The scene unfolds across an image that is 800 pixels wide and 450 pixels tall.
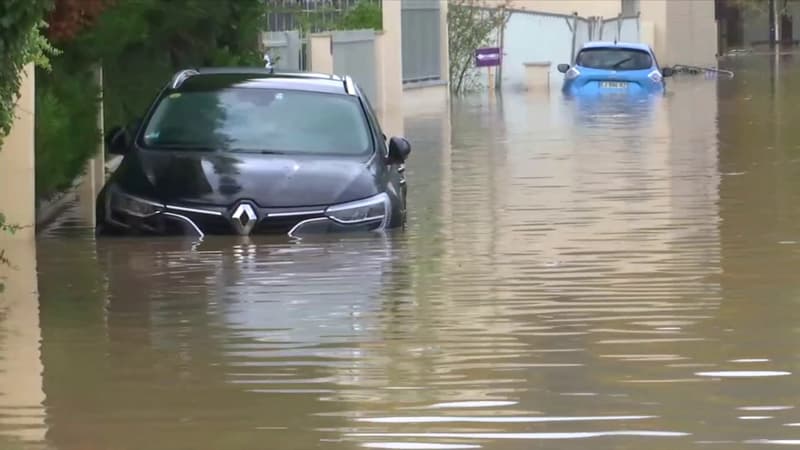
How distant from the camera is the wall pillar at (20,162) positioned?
38.2 ft

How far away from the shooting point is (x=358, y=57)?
31.4m

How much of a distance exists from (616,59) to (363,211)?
24.4 metres

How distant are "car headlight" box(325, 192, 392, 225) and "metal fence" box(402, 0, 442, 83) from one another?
23741 mm

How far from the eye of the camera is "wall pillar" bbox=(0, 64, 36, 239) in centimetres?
1164

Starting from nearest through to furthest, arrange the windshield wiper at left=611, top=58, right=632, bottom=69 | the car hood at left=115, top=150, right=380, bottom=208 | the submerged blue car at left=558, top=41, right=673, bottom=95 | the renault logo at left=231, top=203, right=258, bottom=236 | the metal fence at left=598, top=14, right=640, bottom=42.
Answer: the renault logo at left=231, top=203, right=258, bottom=236
the car hood at left=115, top=150, right=380, bottom=208
the submerged blue car at left=558, top=41, right=673, bottom=95
the windshield wiper at left=611, top=58, right=632, bottom=69
the metal fence at left=598, top=14, right=640, bottom=42

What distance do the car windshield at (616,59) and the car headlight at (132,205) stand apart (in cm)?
2417

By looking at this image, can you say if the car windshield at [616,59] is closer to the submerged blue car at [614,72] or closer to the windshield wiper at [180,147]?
the submerged blue car at [614,72]

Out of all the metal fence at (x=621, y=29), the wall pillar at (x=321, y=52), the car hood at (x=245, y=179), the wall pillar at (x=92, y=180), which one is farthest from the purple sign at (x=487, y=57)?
the car hood at (x=245, y=179)

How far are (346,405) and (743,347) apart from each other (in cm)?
212

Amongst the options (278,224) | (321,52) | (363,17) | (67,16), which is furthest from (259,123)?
(363,17)

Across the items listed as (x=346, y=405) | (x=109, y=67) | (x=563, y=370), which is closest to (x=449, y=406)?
(x=346, y=405)

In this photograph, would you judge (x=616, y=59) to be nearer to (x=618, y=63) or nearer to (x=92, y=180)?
(x=618, y=63)

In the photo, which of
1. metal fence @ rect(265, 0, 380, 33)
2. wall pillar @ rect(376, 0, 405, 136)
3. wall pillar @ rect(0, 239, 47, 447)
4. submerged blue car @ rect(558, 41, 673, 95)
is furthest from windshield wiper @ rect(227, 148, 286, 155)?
submerged blue car @ rect(558, 41, 673, 95)

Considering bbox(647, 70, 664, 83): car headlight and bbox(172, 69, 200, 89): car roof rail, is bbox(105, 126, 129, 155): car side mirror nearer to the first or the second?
bbox(172, 69, 200, 89): car roof rail
